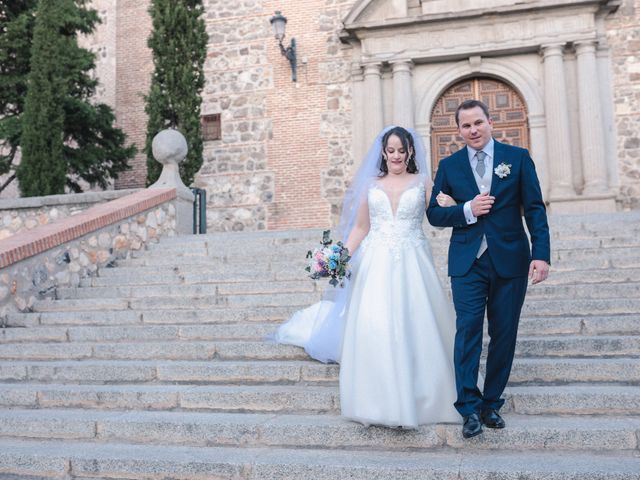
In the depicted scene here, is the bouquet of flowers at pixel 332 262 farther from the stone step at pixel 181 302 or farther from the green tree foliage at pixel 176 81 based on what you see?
the green tree foliage at pixel 176 81

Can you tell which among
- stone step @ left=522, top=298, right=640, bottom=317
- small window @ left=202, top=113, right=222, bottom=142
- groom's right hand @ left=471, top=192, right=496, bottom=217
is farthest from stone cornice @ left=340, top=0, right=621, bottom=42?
groom's right hand @ left=471, top=192, right=496, bottom=217

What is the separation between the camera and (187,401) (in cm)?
402

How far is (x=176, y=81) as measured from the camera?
442 inches

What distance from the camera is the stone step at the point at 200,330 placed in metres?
4.57

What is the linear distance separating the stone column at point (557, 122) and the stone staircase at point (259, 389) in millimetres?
5170

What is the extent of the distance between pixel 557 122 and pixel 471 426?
32.7 feet

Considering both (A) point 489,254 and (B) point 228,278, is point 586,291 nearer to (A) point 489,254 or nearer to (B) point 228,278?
(A) point 489,254

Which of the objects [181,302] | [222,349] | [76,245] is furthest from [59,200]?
[222,349]

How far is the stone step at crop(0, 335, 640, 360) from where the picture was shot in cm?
422

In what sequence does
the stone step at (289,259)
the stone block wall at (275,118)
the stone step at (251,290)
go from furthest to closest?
1. the stone block wall at (275,118)
2. the stone step at (289,259)
3. the stone step at (251,290)

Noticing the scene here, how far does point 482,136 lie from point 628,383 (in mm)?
1940

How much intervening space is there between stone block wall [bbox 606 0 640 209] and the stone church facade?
2 centimetres

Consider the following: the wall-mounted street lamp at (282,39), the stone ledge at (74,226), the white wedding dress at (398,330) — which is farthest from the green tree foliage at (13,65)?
the white wedding dress at (398,330)

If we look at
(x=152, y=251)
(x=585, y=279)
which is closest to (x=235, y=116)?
(x=152, y=251)
